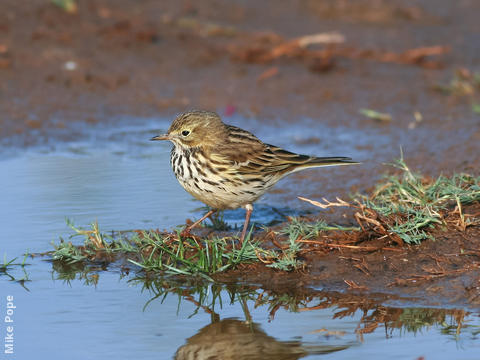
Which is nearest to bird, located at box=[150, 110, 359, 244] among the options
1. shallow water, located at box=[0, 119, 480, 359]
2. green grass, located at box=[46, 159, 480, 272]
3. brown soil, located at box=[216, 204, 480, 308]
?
green grass, located at box=[46, 159, 480, 272]

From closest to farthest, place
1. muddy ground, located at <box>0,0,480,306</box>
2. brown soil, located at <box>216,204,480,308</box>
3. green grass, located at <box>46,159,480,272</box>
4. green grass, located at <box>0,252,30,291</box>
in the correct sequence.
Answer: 1. brown soil, located at <box>216,204,480,308</box>
2. green grass, located at <box>0,252,30,291</box>
3. green grass, located at <box>46,159,480,272</box>
4. muddy ground, located at <box>0,0,480,306</box>

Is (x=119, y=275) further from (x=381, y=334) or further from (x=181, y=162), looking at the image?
(x=381, y=334)

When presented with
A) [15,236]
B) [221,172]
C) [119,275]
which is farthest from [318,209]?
[15,236]

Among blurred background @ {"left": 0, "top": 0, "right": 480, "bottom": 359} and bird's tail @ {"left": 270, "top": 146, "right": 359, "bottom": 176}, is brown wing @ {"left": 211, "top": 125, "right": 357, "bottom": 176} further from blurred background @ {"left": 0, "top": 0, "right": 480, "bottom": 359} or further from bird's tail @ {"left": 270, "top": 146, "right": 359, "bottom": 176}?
blurred background @ {"left": 0, "top": 0, "right": 480, "bottom": 359}

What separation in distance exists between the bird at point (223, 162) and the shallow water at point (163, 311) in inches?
31.7

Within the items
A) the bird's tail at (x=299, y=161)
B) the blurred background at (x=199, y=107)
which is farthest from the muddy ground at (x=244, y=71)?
the bird's tail at (x=299, y=161)

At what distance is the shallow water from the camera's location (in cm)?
515

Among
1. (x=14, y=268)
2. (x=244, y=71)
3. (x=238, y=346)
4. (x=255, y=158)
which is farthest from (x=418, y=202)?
(x=244, y=71)

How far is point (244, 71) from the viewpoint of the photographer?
12.7m

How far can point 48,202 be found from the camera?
8359 millimetres

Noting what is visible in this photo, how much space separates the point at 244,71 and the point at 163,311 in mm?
7372

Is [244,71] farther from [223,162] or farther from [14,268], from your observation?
[14,268]

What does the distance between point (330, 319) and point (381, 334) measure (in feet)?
1.45

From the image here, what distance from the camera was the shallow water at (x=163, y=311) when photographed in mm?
5152
